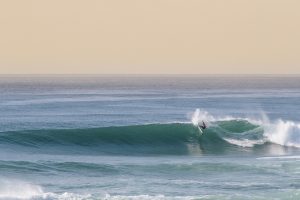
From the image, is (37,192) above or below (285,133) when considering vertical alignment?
below

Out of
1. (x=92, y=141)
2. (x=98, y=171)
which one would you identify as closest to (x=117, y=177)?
(x=98, y=171)

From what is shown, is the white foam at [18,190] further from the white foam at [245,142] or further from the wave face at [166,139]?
the white foam at [245,142]

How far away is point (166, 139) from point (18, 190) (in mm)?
19865

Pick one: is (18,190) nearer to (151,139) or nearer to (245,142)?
(151,139)

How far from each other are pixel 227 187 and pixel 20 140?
18.1 meters

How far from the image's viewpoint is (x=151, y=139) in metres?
44.3

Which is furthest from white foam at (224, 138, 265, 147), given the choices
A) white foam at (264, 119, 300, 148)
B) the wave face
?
white foam at (264, 119, 300, 148)

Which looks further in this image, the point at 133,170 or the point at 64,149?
the point at 64,149

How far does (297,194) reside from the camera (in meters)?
23.9

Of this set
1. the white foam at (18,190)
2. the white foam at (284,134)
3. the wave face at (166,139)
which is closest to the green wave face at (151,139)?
the wave face at (166,139)

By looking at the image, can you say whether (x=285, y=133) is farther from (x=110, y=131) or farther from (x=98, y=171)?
(x=98, y=171)

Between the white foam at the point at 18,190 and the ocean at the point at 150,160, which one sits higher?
the ocean at the point at 150,160

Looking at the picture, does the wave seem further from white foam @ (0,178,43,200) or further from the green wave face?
white foam @ (0,178,43,200)

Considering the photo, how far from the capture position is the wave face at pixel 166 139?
132ft
